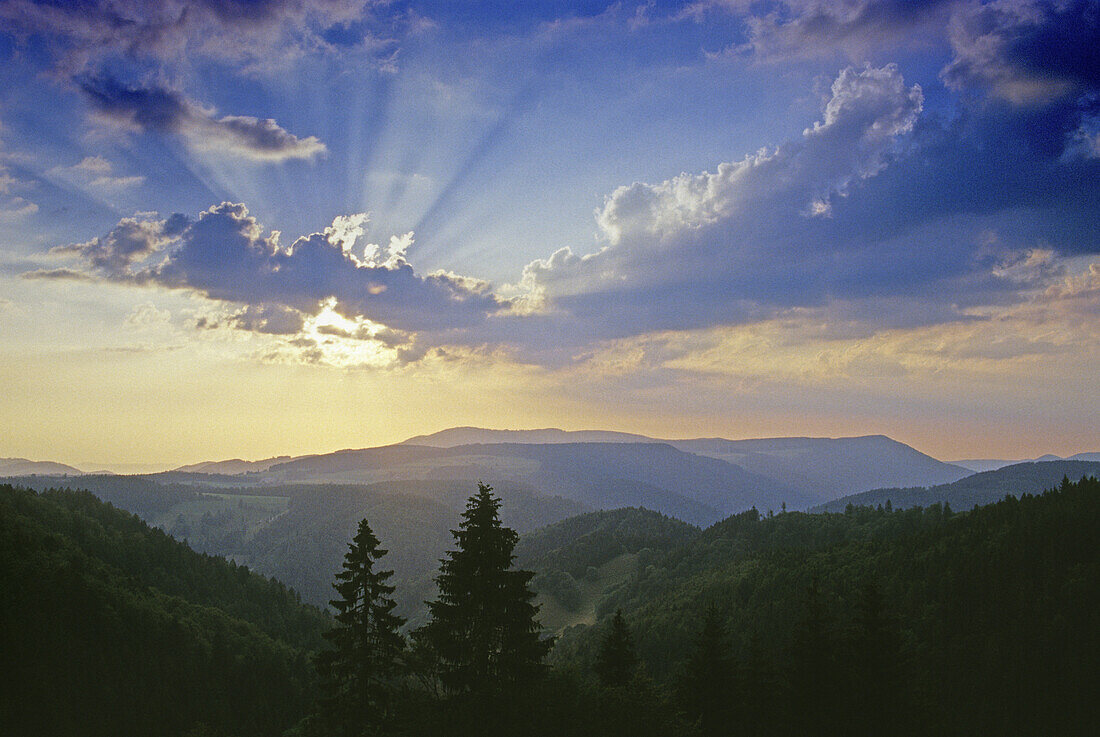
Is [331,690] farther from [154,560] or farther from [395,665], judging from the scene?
[154,560]

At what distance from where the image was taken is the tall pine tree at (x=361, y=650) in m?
33.2

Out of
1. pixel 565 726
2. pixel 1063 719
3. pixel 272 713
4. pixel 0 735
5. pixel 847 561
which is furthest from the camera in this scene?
pixel 847 561

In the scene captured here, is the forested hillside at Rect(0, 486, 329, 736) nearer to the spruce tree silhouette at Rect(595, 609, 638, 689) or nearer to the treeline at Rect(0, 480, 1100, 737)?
the treeline at Rect(0, 480, 1100, 737)

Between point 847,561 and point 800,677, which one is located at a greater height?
point 800,677

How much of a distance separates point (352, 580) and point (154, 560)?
195766 millimetres

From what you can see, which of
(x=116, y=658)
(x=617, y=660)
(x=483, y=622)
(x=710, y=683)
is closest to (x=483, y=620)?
(x=483, y=622)

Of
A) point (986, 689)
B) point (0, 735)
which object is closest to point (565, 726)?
point (0, 735)

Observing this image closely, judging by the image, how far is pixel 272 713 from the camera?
120m

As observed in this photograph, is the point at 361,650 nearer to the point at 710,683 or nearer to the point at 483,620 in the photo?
the point at 483,620

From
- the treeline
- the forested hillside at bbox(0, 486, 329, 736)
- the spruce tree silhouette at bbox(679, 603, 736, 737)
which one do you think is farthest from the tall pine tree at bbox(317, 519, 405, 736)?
the forested hillside at bbox(0, 486, 329, 736)

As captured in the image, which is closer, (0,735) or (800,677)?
(800,677)

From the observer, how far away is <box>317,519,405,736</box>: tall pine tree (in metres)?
33.2

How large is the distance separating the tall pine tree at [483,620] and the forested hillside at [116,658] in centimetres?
9086

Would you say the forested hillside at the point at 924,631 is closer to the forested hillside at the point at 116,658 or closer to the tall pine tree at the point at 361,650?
the tall pine tree at the point at 361,650
